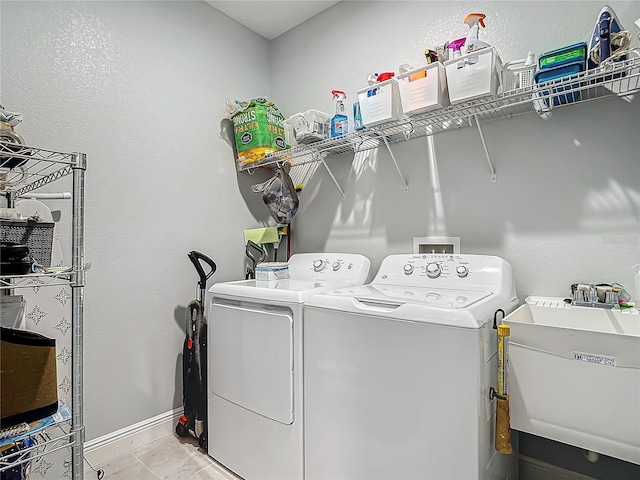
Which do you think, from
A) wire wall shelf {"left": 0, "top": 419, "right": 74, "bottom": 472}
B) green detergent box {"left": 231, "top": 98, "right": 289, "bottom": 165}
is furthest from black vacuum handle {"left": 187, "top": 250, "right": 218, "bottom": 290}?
wire wall shelf {"left": 0, "top": 419, "right": 74, "bottom": 472}

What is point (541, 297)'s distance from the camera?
5.17ft

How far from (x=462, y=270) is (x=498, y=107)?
72 centimetres

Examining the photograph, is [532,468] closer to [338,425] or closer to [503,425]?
[503,425]

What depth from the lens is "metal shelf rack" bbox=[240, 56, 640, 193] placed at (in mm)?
1264

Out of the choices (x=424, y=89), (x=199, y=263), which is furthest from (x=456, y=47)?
(x=199, y=263)

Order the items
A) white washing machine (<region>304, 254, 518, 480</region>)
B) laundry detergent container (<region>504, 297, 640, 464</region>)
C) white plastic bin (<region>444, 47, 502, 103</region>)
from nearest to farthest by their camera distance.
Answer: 1. laundry detergent container (<region>504, 297, 640, 464</region>)
2. white washing machine (<region>304, 254, 518, 480</region>)
3. white plastic bin (<region>444, 47, 502, 103</region>)

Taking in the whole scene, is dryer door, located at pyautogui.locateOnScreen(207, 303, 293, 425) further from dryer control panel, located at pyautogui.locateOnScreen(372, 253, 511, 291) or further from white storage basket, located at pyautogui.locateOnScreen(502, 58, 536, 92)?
white storage basket, located at pyautogui.locateOnScreen(502, 58, 536, 92)

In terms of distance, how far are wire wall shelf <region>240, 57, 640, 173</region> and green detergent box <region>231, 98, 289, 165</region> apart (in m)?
0.10

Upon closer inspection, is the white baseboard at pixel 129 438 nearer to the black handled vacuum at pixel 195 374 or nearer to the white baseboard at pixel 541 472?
the black handled vacuum at pixel 195 374

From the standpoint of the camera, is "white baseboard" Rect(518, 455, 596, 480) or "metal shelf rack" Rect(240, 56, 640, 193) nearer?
"metal shelf rack" Rect(240, 56, 640, 193)

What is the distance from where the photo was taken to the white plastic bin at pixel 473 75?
4.58 feet

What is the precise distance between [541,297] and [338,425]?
1042 millimetres

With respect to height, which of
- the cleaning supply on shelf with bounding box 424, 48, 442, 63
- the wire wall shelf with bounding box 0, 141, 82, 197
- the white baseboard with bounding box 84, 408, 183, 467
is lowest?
the white baseboard with bounding box 84, 408, 183, 467

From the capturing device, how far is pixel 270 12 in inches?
98.0
